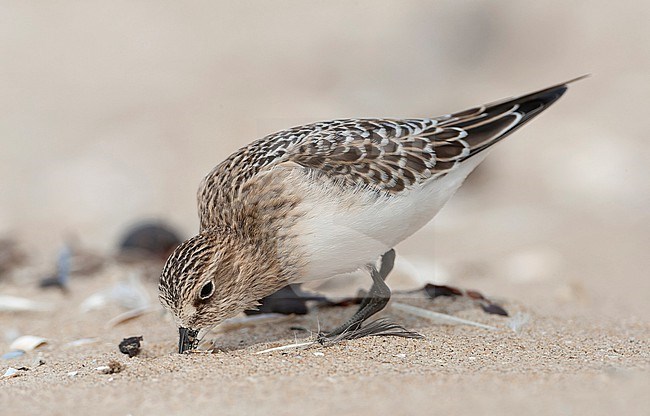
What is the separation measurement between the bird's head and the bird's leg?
49 cm

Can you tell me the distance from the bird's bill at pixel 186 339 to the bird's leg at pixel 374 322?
24.6 inches

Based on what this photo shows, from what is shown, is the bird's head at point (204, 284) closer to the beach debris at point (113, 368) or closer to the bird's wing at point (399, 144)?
the beach debris at point (113, 368)

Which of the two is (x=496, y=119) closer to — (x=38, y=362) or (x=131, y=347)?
(x=131, y=347)

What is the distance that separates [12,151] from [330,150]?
7428mm

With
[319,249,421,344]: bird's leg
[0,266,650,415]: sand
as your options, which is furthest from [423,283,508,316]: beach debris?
[319,249,421,344]: bird's leg

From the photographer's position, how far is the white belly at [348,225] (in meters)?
4.29

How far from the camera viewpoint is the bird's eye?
423 cm

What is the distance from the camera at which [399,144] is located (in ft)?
15.3

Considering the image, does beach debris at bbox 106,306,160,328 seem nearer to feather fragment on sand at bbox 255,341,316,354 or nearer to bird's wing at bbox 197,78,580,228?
bird's wing at bbox 197,78,580,228

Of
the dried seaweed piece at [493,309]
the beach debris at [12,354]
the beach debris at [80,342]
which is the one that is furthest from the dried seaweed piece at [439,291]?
the beach debris at [12,354]

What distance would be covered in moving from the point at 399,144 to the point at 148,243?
302 cm

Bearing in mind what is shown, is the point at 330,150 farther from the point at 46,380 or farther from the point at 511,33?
the point at 511,33

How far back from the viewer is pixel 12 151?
425 inches

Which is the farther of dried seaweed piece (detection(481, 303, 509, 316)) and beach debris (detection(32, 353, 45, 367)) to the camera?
dried seaweed piece (detection(481, 303, 509, 316))
